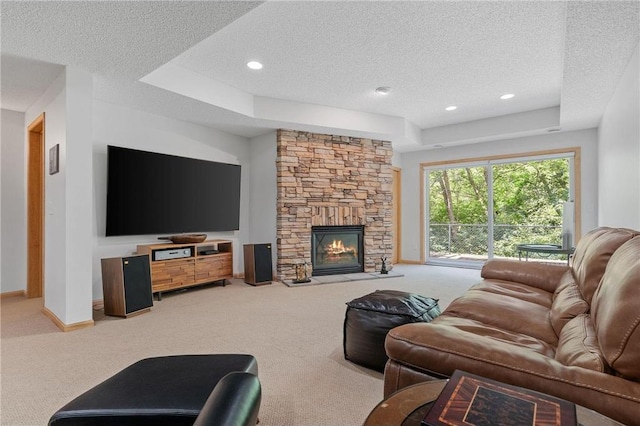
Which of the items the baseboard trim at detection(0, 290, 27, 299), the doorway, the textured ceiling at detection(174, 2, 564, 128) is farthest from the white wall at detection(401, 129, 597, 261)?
the baseboard trim at detection(0, 290, 27, 299)

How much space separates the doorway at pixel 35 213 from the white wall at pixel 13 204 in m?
0.12

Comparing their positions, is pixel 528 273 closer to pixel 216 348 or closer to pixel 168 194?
pixel 216 348

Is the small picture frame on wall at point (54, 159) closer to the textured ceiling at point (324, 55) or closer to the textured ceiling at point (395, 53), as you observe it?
the textured ceiling at point (324, 55)

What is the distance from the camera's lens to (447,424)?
0.69 m

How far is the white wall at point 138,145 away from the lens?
3.85 metres

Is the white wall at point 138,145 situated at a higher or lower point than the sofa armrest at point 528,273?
higher

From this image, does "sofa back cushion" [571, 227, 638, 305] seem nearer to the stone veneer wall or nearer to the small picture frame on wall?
the stone veneer wall

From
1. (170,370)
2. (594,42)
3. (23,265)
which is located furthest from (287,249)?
(594,42)

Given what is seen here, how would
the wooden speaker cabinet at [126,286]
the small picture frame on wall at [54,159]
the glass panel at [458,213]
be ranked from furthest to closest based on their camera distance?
the glass panel at [458,213]
the wooden speaker cabinet at [126,286]
the small picture frame on wall at [54,159]

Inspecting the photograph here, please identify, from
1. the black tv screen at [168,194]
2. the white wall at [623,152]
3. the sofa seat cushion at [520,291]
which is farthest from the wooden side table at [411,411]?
the black tv screen at [168,194]

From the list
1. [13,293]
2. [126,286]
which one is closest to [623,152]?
[126,286]

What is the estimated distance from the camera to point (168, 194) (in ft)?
→ 14.2

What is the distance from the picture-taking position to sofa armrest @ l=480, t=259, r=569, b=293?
2.47m

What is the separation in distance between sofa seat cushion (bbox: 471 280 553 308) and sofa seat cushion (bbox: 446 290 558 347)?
0.34ft
